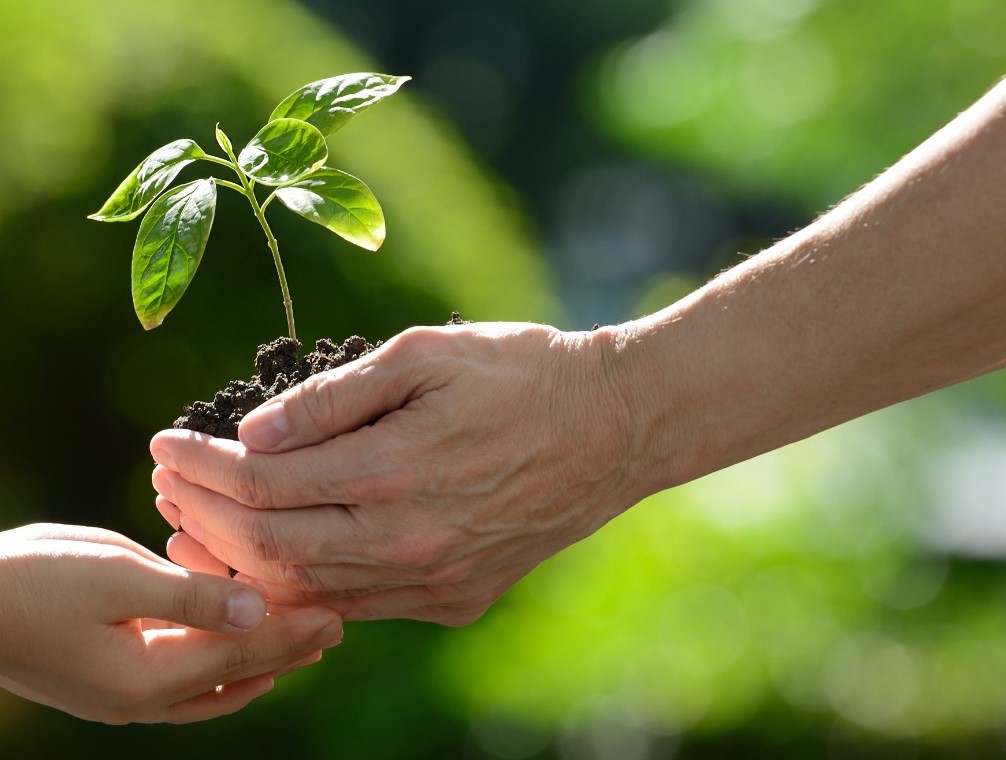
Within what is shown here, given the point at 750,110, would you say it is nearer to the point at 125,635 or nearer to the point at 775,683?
the point at 775,683

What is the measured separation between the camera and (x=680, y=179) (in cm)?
721

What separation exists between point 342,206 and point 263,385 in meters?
0.31

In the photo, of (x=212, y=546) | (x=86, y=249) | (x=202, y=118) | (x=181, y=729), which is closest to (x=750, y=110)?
(x=202, y=118)

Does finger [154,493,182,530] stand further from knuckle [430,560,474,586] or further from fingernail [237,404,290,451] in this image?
knuckle [430,560,474,586]

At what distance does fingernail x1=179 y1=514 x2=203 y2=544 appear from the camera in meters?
1.54

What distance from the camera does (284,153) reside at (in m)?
1.38

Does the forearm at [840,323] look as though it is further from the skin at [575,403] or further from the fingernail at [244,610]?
the fingernail at [244,610]

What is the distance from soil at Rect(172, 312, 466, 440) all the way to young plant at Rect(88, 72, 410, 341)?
0.56ft

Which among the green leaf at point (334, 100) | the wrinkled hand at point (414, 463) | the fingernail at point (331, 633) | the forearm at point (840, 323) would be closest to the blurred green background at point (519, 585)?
the forearm at point (840, 323)

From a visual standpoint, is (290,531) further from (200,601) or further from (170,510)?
(170,510)

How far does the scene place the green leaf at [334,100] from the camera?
1415 millimetres

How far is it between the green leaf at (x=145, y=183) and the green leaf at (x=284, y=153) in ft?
0.28

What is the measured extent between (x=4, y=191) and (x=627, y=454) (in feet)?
7.67

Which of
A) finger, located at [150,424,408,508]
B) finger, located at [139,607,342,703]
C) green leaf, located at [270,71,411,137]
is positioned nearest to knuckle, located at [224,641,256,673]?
finger, located at [139,607,342,703]
